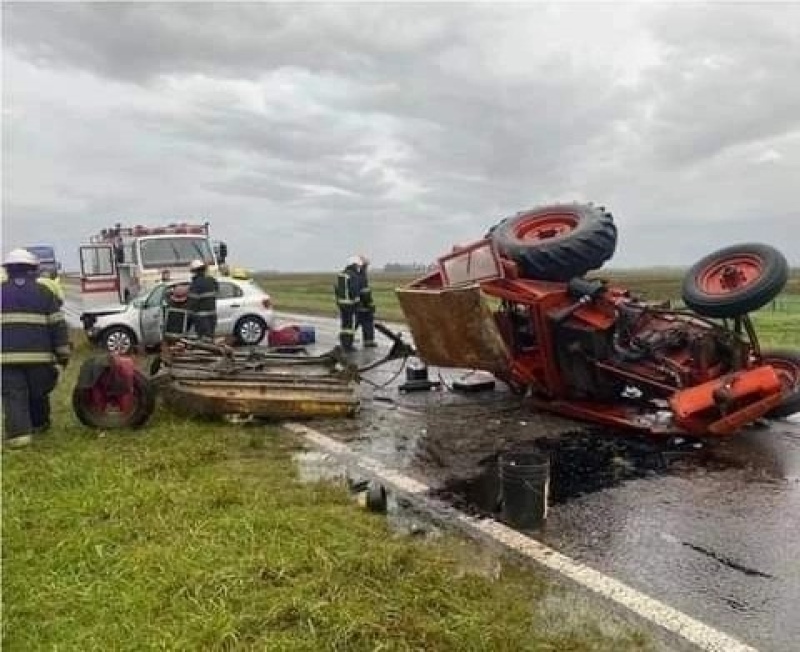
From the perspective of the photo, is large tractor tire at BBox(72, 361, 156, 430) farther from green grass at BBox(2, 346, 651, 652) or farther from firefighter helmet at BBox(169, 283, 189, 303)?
firefighter helmet at BBox(169, 283, 189, 303)

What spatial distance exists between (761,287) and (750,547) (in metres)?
3.18

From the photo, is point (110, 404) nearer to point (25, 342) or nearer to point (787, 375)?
point (25, 342)

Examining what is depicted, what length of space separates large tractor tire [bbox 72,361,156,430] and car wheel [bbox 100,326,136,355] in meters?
7.10

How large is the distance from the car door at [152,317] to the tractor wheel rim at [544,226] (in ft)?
26.2

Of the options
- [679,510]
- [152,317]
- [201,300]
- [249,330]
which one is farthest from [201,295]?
[679,510]

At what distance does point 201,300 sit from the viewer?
38.6ft

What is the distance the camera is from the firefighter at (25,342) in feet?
22.4

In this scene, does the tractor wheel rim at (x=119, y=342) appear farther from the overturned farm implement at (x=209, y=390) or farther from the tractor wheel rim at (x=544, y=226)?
the tractor wheel rim at (x=544, y=226)

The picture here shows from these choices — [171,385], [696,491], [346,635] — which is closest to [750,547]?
[696,491]

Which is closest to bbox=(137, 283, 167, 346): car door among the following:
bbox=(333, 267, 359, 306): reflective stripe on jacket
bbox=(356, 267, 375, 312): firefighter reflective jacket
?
bbox=(333, 267, 359, 306): reflective stripe on jacket

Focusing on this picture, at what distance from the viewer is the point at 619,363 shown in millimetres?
7254

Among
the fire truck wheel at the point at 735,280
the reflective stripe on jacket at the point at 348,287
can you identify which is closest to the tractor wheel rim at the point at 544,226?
the fire truck wheel at the point at 735,280

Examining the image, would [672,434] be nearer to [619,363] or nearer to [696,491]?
[619,363]

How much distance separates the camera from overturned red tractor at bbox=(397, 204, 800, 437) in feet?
23.2
